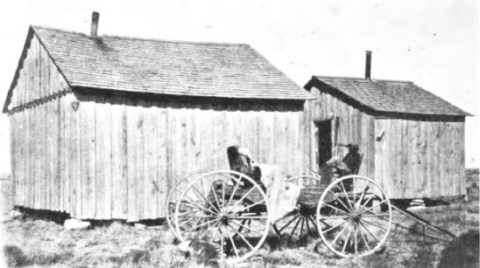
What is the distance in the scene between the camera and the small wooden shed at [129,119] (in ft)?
43.7

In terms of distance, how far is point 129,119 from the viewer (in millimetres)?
13781

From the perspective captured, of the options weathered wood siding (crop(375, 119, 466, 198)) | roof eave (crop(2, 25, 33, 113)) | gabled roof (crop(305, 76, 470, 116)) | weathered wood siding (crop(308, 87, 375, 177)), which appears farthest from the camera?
gabled roof (crop(305, 76, 470, 116))

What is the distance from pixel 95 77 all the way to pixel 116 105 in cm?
91

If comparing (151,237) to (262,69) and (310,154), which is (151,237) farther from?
(310,154)

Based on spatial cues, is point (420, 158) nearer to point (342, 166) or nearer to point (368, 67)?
point (368, 67)

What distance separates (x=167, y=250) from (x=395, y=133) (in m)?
10.7

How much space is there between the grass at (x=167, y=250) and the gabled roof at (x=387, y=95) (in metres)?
5.78

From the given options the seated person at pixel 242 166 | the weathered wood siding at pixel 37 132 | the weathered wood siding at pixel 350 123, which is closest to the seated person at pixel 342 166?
the seated person at pixel 242 166

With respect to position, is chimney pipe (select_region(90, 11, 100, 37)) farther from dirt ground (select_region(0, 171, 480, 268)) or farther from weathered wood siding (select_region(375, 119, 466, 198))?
weathered wood siding (select_region(375, 119, 466, 198))

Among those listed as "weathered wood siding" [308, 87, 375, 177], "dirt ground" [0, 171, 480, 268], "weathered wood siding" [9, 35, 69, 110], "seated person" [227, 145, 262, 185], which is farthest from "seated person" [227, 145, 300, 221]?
"weathered wood siding" [308, 87, 375, 177]

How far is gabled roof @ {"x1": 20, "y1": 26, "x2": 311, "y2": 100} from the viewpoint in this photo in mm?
13906

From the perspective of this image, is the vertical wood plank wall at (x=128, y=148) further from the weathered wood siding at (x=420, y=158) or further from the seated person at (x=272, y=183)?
the seated person at (x=272, y=183)

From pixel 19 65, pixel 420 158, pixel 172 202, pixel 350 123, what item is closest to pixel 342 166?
pixel 172 202

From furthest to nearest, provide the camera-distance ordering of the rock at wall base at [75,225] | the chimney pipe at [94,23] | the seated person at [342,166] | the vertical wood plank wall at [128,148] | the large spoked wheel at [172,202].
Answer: the chimney pipe at [94,23]
the vertical wood plank wall at [128,148]
the rock at wall base at [75,225]
the seated person at [342,166]
the large spoked wheel at [172,202]
